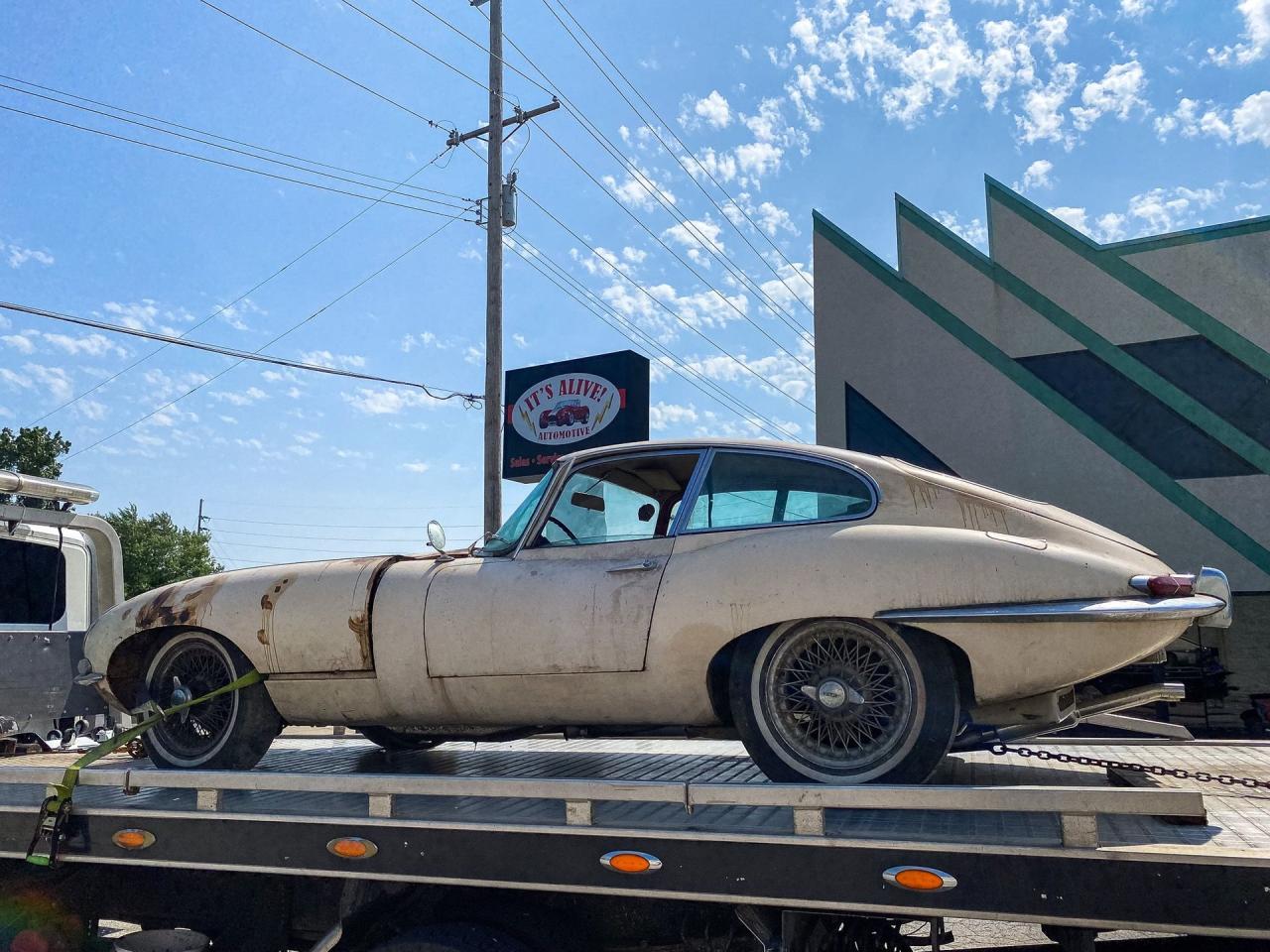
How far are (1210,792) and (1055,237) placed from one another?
1458cm

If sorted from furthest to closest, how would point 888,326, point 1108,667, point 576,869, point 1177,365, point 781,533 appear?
1. point 888,326
2. point 1177,365
3. point 781,533
4. point 1108,667
5. point 576,869

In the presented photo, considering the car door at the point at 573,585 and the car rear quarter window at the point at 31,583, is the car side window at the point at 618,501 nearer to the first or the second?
the car door at the point at 573,585

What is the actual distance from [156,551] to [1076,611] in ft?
140

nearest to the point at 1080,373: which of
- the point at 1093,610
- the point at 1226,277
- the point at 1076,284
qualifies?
the point at 1076,284

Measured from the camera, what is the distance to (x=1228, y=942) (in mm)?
3180

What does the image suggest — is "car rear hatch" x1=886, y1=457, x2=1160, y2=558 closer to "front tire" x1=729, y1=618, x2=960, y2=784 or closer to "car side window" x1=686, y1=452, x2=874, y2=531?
"car side window" x1=686, y1=452, x2=874, y2=531

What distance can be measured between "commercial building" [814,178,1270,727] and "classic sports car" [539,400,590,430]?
4.05m

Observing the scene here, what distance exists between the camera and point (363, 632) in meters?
4.08

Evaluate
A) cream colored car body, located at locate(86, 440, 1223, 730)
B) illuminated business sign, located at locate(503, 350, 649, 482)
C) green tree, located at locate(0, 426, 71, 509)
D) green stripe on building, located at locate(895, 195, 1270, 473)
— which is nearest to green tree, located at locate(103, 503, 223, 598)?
green tree, located at locate(0, 426, 71, 509)

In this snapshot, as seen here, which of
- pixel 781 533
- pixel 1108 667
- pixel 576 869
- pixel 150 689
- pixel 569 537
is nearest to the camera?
pixel 576 869

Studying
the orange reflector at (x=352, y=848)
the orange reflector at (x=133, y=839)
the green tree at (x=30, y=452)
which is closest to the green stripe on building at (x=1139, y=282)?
the orange reflector at (x=352, y=848)

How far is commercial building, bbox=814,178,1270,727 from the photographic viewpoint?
50.1ft

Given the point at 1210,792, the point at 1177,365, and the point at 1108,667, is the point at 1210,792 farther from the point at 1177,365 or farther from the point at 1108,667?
the point at 1177,365

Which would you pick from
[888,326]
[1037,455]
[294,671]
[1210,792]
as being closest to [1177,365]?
[1037,455]
